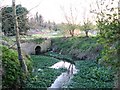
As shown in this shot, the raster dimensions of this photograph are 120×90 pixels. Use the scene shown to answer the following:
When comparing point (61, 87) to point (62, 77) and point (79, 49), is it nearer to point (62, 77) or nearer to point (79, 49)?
point (62, 77)

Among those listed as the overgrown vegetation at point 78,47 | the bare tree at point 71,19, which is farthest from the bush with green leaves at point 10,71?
the bare tree at point 71,19

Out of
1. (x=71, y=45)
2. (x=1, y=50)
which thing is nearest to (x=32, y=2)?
(x=1, y=50)

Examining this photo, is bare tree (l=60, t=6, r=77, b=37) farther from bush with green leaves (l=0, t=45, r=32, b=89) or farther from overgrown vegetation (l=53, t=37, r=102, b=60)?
bush with green leaves (l=0, t=45, r=32, b=89)

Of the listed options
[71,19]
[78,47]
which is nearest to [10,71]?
[78,47]

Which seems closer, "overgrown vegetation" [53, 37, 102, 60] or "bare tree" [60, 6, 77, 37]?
"overgrown vegetation" [53, 37, 102, 60]

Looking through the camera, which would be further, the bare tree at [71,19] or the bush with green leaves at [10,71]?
the bare tree at [71,19]

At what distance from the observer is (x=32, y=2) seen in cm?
831

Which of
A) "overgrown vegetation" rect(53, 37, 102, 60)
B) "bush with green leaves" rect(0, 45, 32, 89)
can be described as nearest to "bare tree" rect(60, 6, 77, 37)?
"overgrown vegetation" rect(53, 37, 102, 60)

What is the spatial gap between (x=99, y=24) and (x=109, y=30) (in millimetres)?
231

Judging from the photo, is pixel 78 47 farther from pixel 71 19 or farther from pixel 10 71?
pixel 10 71

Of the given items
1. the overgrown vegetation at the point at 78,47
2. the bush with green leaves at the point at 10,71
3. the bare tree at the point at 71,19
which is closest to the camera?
the bush with green leaves at the point at 10,71

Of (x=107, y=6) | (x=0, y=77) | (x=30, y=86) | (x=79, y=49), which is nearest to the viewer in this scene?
Answer: (x=107, y=6)

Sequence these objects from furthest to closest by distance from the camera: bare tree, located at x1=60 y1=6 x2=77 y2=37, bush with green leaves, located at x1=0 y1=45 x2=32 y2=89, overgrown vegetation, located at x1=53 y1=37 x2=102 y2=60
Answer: bare tree, located at x1=60 y1=6 x2=77 y2=37, overgrown vegetation, located at x1=53 y1=37 x2=102 y2=60, bush with green leaves, located at x1=0 y1=45 x2=32 y2=89

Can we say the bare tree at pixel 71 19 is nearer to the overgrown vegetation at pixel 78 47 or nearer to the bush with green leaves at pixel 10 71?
the overgrown vegetation at pixel 78 47
